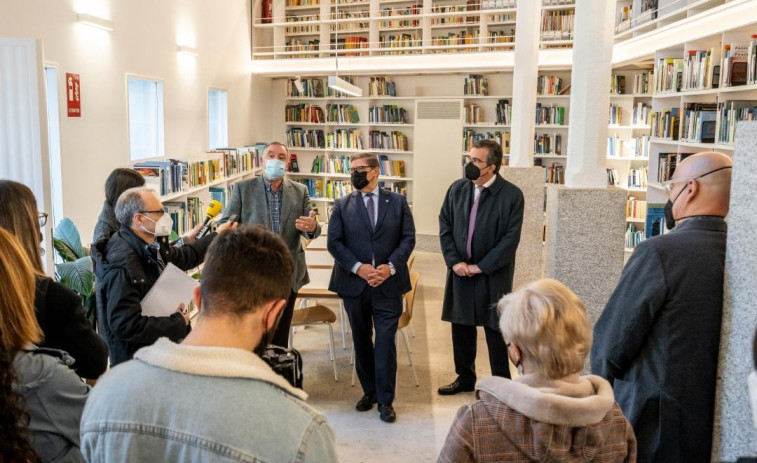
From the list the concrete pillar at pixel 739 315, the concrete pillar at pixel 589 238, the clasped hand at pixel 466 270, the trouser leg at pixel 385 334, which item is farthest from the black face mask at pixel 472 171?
the concrete pillar at pixel 739 315

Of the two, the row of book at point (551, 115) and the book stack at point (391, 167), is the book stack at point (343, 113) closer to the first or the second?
the book stack at point (391, 167)

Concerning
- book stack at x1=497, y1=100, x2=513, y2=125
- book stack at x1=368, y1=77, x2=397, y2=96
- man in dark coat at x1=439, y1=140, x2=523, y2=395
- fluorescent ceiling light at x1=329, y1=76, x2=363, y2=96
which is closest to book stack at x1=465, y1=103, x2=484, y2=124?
book stack at x1=497, y1=100, x2=513, y2=125

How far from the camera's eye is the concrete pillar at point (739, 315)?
5.71ft

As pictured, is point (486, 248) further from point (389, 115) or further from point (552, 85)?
point (389, 115)

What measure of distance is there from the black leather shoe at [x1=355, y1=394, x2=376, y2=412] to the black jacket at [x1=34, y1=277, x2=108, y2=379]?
239 cm

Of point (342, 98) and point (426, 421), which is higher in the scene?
point (342, 98)

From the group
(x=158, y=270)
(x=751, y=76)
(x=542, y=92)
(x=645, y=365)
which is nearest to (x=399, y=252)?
(x=158, y=270)

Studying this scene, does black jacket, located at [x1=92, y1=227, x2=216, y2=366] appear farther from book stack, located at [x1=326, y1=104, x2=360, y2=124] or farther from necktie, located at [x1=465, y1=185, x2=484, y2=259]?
book stack, located at [x1=326, y1=104, x2=360, y2=124]

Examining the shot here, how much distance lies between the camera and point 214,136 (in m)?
9.30

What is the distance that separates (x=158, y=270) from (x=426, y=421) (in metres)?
2.14

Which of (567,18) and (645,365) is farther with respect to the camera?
(567,18)

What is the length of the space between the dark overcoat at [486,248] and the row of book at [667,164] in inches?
109

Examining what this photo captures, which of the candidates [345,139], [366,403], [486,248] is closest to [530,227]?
[486,248]

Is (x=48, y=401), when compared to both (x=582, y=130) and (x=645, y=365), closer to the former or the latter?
(x=645, y=365)
